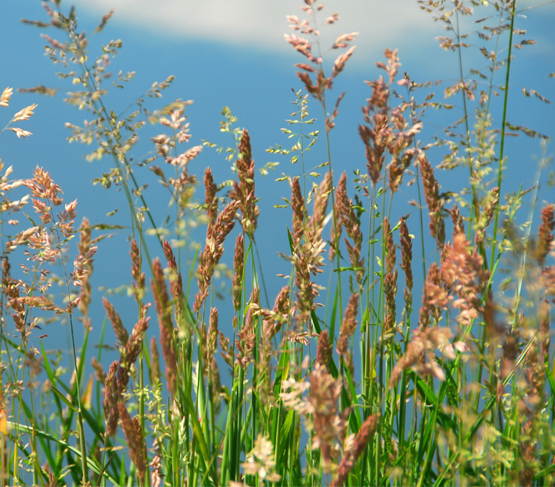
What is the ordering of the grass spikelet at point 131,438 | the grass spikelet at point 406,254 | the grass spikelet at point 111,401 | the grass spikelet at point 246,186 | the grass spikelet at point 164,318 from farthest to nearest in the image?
1. the grass spikelet at point 406,254
2. the grass spikelet at point 246,186
3. the grass spikelet at point 111,401
4. the grass spikelet at point 131,438
5. the grass spikelet at point 164,318

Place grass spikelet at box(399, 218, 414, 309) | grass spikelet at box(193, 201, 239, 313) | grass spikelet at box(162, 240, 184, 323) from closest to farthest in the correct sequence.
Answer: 1. grass spikelet at box(162, 240, 184, 323)
2. grass spikelet at box(193, 201, 239, 313)
3. grass spikelet at box(399, 218, 414, 309)

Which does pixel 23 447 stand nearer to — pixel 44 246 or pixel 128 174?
pixel 44 246

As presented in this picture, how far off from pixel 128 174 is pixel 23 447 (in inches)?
63.9

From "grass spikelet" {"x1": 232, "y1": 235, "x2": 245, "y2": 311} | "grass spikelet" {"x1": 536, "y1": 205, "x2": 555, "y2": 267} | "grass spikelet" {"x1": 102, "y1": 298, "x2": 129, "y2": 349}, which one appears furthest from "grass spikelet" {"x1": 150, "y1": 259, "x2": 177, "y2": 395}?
"grass spikelet" {"x1": 536, "y1": 205, "x2": 555, "y2": 267}

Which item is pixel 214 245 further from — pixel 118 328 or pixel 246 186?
pixel 118 328

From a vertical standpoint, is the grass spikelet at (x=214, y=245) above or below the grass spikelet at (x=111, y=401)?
above

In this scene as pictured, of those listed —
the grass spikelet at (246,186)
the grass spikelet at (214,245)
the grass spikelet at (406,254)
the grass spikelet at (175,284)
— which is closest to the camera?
the grass spikelet at (175,284)


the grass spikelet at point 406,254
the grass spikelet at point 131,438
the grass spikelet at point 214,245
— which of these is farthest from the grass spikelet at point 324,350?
the grass spikelet at point 406,254

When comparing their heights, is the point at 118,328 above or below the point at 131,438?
above

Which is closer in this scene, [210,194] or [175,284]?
[175,284]

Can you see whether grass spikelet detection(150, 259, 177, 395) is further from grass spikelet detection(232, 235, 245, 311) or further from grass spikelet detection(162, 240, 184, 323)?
grass spikelet detection(232, 235, 245, 311)

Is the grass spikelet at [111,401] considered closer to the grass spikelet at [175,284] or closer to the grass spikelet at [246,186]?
the grass spikelet at [175,284]

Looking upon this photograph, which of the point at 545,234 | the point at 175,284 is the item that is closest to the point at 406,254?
the point at 545,234

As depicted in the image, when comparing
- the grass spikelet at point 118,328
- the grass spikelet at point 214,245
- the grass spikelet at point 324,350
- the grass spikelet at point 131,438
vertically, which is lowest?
the grass spikelet at point 131,438
